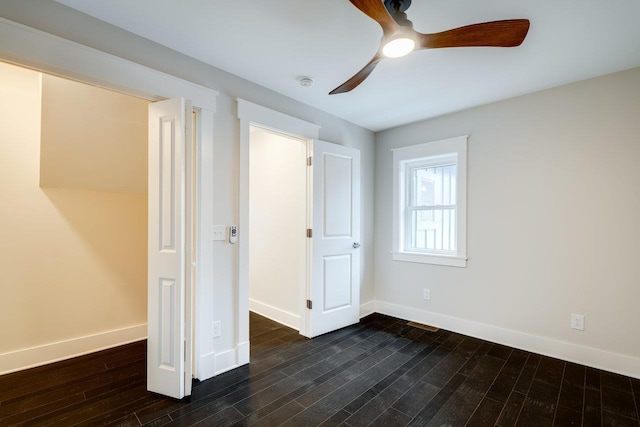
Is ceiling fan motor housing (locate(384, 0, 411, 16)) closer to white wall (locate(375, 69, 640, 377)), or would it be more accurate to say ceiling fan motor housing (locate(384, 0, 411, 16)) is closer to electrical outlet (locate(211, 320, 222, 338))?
white wall (locate(375, 69, 640, 377))

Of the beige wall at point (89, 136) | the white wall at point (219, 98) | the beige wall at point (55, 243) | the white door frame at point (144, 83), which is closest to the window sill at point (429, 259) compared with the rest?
the white wall at point (219, 98)

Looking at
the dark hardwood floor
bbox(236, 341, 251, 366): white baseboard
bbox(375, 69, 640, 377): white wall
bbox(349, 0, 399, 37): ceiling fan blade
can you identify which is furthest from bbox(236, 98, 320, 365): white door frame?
bbox(375, 69, 640, 377): white wall

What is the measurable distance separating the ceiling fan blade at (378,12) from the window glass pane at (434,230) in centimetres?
243

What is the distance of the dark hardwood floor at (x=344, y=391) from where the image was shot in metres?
1.85

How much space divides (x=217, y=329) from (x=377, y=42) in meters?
2.50

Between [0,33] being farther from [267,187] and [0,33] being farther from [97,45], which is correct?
[267,187]

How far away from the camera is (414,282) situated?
3.62 m

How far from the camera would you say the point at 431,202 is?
11.9 ft

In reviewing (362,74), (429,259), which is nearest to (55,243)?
(362,74)

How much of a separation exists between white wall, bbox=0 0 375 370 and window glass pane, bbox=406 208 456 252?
149 cm

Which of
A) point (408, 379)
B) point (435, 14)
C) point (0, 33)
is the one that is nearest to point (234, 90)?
point (0, 33)

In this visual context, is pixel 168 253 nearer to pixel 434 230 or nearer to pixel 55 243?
pixel 55 243

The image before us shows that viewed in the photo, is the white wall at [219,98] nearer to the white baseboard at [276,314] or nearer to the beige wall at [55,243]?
the beige wall at [55,243]

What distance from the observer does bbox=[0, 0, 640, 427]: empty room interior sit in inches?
72.5
